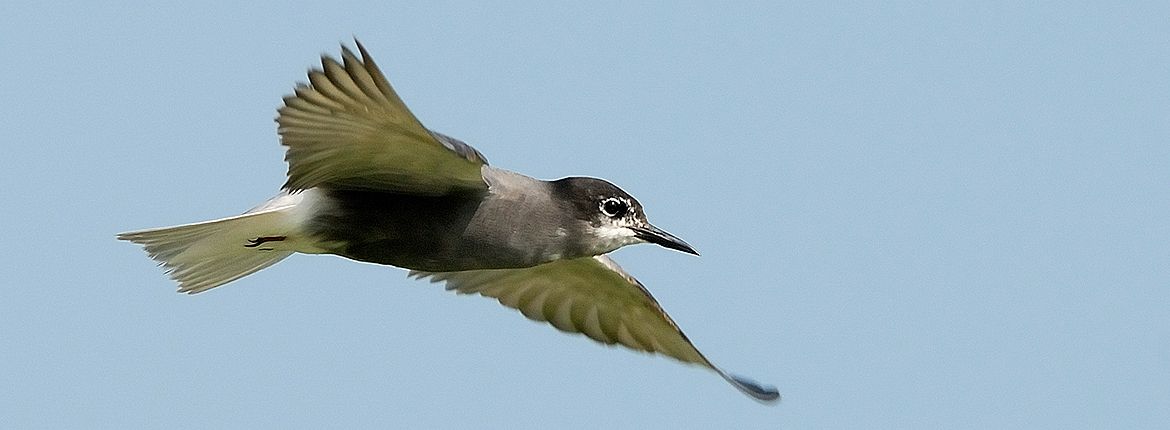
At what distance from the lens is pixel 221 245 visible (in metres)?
8.47

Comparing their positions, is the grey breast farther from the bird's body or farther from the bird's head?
the bird's head

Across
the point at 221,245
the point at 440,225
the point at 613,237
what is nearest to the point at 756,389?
the point at 613,237

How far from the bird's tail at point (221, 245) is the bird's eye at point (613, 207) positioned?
4.66 ft

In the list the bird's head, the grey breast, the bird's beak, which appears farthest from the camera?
the bird's beak

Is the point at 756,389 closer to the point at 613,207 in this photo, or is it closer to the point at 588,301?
the point at 588,301

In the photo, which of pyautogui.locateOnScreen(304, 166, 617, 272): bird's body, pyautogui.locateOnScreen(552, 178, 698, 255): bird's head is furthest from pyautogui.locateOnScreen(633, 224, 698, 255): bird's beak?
pyautogui.locateOnScreen(304, 166, 617, 272): bird's body

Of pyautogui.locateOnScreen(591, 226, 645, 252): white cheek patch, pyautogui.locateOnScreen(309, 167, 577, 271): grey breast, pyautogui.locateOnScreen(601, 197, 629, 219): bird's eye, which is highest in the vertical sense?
pyautogui.locateOnScreen(601, 197, 629, 219): bird's eye

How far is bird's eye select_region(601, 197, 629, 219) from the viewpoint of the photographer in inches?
326

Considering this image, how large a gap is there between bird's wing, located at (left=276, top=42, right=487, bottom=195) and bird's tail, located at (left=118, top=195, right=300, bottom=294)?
1.12ft

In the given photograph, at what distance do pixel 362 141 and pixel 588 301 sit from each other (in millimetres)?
2912

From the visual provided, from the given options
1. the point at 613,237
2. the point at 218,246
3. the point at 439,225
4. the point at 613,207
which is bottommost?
the point at 218,246

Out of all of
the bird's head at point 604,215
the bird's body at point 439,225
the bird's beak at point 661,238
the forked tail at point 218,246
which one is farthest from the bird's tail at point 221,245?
the bird's beak at point 661,238

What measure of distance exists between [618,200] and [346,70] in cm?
180

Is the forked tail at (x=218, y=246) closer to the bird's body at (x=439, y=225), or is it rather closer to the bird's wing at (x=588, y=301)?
the bird's body at (x=439, y=225)
